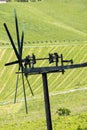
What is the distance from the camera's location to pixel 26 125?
145 feet

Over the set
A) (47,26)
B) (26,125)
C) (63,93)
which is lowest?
(47,26)

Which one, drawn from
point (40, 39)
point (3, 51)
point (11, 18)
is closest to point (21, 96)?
point (3, 51)

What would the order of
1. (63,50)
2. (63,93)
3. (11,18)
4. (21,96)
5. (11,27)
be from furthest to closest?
(11,18)
(11,27)
(63,50)
(21,96)
(63,93)

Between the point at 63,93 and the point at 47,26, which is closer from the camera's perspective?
the point at 63,93

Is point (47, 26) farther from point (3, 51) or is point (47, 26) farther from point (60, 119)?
point (60, 119)

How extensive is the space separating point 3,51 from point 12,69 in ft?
45.7

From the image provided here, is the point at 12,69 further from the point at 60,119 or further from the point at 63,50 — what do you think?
the point at 60,119

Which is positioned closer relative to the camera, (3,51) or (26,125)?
(26,125)

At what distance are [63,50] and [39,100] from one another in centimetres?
6032

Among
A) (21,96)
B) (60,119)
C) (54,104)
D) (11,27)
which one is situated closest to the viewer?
(60,119)

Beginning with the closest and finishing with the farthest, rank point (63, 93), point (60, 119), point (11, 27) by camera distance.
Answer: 1. point (60, 119)
2. point (63, 93)
3. point (11, 27)

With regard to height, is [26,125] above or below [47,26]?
above

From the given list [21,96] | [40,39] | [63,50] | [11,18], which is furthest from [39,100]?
[11,18]

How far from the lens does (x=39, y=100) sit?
7425cm
